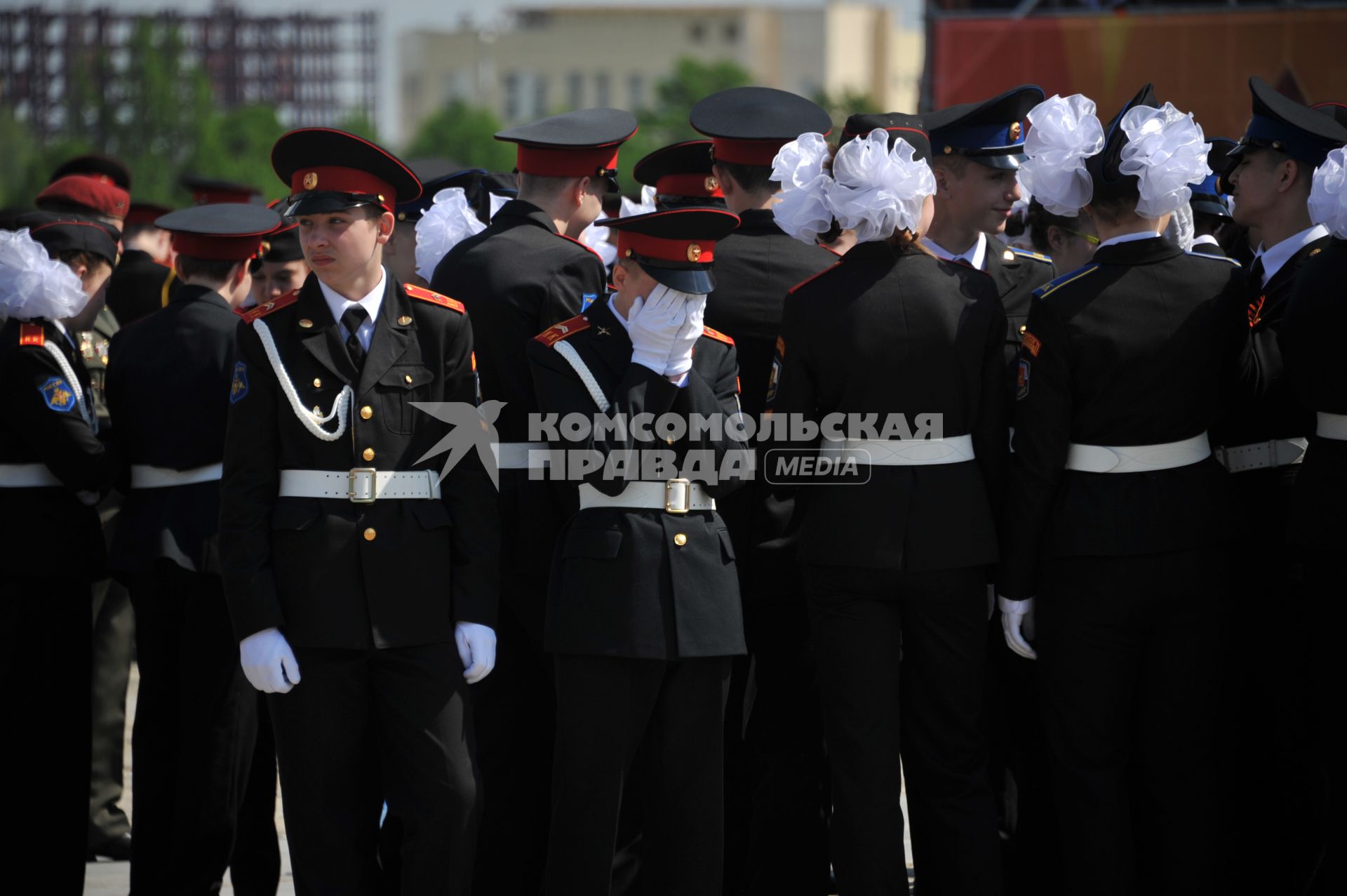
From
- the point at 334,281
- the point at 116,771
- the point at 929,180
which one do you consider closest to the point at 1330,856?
the point at 929,180

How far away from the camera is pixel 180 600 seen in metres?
5.18

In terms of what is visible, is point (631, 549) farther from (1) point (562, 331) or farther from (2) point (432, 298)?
(2) point (432, 298)

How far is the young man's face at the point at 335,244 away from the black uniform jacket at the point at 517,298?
0.72 metres

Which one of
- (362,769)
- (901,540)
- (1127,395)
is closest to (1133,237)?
(1127,395)

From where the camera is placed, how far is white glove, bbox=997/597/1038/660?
15.0 ft

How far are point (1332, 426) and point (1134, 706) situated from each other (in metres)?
0.90

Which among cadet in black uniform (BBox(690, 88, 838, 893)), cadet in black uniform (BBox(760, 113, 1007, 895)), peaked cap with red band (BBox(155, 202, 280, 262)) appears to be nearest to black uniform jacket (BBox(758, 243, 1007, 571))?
cadet in black uniform (BBox(760, 113, 1007, 895))

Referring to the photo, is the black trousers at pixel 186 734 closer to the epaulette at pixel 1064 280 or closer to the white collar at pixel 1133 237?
the epaulette at pixel 1064 280

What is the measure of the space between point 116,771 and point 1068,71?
815cm

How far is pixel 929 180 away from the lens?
14.8 feet

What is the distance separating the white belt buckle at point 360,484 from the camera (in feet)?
14.1

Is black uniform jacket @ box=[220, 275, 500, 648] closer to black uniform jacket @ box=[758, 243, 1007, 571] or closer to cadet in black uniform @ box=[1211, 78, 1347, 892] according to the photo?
black uniform jacket @ box=[758, 243, 1007, 571]

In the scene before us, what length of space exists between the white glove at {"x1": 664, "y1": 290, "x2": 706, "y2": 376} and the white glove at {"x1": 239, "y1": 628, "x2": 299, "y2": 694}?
47.5 inches

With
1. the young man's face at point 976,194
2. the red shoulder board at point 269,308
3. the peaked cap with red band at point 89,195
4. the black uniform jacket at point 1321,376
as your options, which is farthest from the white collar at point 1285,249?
the peaked cap with red band at point 89,195
